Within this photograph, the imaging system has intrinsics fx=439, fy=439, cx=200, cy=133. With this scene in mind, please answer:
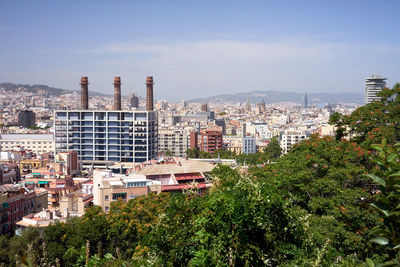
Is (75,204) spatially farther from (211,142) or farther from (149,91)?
(211,142)

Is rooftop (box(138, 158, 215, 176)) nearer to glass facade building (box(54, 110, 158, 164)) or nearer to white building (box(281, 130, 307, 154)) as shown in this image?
glass facade building (box(54, 110, 158, 164))

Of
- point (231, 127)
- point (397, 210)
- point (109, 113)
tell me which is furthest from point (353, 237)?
point (231, 127)

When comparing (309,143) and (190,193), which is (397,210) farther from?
(309,143)

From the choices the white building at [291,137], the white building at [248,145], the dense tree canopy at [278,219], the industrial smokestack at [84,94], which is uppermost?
the industrial smokestack at [84,94]

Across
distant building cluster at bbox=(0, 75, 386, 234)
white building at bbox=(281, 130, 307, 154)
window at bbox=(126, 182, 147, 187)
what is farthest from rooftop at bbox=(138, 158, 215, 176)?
white building at bbox=(281, 130, 307, 154)

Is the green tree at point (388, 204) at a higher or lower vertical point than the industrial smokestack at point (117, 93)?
lower

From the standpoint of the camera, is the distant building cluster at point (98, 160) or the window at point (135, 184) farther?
the distant building cluster at point (98, 160)

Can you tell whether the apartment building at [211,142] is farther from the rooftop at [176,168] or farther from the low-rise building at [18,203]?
the low-rise building at [18,203]

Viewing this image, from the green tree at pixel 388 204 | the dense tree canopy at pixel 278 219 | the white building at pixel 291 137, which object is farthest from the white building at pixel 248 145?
the green tree at pixel 388 204

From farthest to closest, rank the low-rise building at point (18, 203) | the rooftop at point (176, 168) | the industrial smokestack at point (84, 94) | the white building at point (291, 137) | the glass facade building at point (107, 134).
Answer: the white building at point (291, 137) → the industrial smokestack at point (84, 94) → the glass facade building at point (107, 134) → the rooftop at point (176, 168) → the low-rise building at point (18, 203)

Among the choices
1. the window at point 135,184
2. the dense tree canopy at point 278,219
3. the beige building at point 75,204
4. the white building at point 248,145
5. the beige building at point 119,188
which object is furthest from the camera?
the white building at point 248,145
